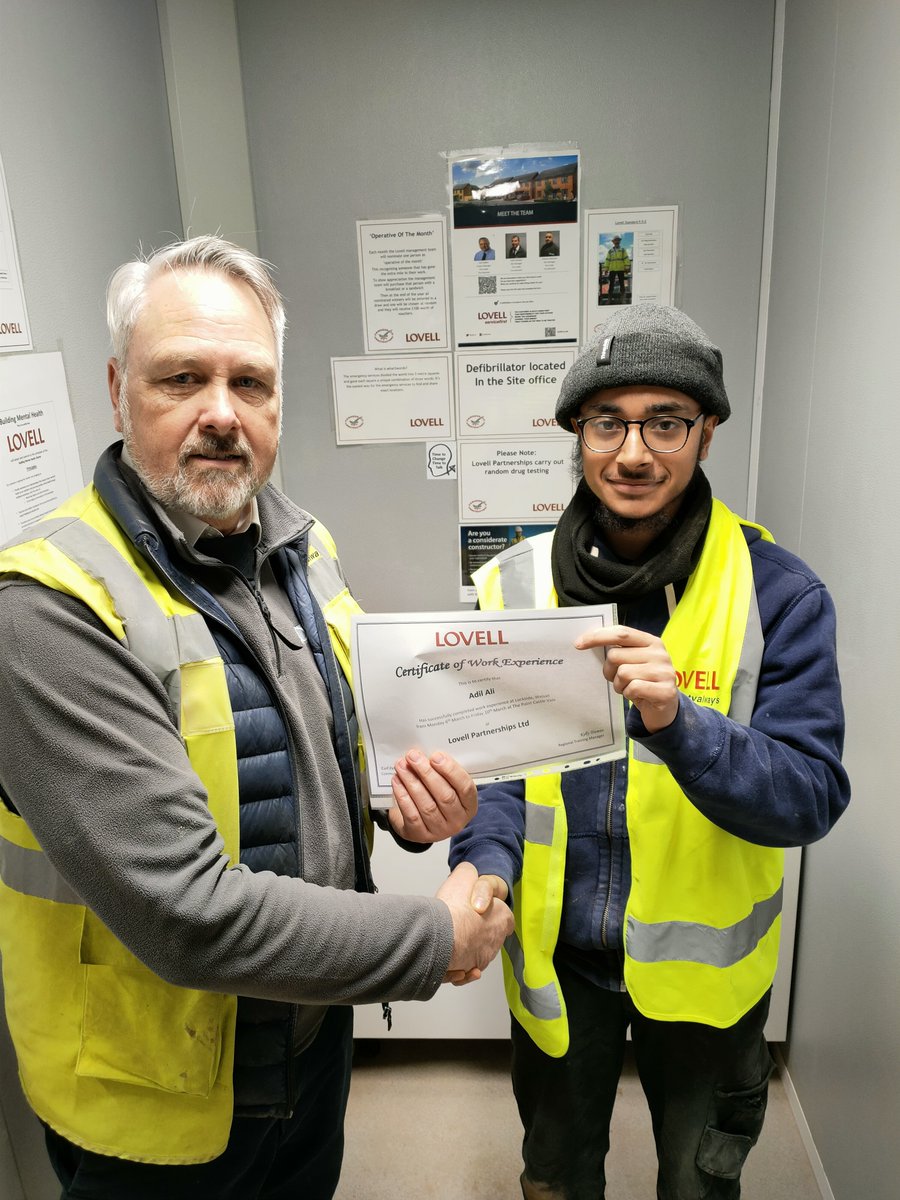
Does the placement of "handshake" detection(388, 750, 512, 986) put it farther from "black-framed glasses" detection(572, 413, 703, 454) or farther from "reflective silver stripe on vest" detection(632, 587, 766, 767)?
"black-framed glasses" detection(572, 413, 703, 454)

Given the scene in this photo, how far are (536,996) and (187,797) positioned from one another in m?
0.70

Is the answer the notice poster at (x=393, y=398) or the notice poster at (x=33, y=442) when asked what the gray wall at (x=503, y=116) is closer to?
the notice poster at (x=393, y=398)

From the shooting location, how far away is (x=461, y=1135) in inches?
79.6

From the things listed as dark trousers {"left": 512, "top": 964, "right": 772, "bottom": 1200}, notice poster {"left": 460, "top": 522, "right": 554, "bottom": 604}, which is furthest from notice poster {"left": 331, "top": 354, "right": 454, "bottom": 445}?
dark trousers {"left": 512, "top": 964, "right": 772, "bottom": 1200}

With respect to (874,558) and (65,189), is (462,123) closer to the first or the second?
(65,189)

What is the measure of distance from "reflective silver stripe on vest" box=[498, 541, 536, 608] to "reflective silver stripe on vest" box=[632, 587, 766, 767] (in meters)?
0.30

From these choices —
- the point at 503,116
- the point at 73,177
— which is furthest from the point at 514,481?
the point at 73,177

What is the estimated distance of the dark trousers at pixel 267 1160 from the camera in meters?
1.07

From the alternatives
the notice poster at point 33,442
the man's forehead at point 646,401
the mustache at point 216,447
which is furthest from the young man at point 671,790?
the notice poster at point 33,442

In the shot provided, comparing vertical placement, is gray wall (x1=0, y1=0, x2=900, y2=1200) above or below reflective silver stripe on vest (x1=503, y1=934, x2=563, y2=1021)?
above

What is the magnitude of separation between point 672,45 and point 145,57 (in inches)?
49.2

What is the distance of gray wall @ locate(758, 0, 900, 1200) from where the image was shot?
1.46 metres

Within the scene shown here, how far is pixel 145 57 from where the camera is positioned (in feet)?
6.21

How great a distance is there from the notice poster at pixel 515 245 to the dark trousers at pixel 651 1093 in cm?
158
